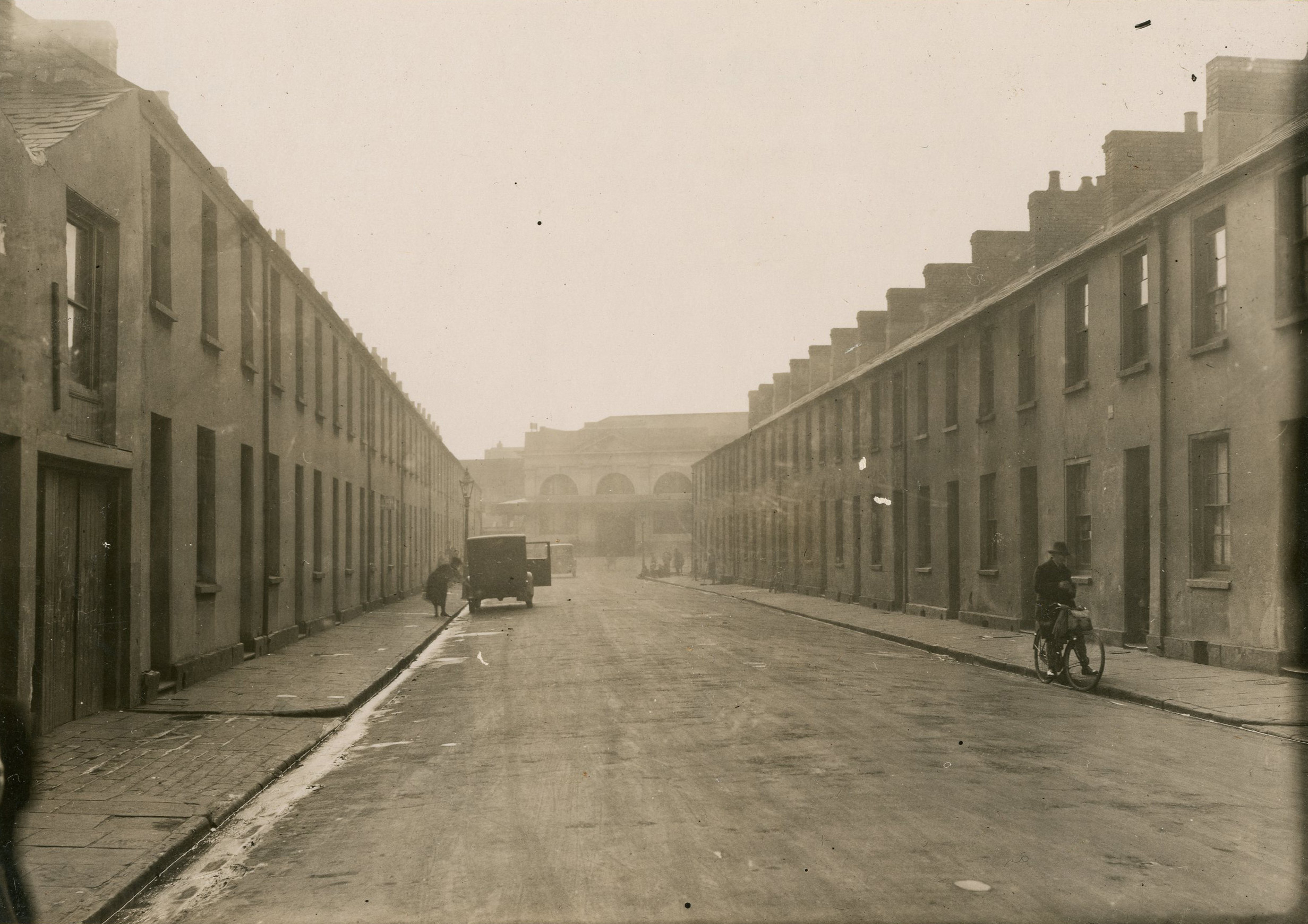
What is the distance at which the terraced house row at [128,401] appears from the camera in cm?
975

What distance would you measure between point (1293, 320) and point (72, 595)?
12839 millimetres

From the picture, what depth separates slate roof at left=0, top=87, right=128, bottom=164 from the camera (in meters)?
10.2

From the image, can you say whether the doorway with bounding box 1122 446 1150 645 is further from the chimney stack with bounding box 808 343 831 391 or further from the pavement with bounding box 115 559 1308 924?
the chimney stack with bounding box 808 343 831 391

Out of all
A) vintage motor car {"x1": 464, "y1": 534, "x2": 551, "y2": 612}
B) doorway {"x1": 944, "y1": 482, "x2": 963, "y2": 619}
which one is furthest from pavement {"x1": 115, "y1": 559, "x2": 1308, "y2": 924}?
vintage motor car {"x1": 464, "y1": 534, "x2": 551, "y2": 612}

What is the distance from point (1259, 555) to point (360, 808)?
36.4 feet

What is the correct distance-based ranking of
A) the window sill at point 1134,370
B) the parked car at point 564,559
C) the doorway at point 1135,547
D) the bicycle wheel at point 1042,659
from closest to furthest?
1. the bicycle wheel at point 1042,659
2. the window sill at point 1134,370
3. the doorway at point 1135,547
4. the parked car at point 564,559

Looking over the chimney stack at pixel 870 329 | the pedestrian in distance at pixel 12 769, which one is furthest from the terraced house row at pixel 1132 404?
the pedestrian in distance at pixel 12 769

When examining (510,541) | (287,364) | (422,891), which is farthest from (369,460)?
A: (422,891)

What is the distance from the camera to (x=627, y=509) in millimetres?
94688

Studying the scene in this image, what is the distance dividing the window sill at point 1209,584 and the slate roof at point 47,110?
43.9 ft

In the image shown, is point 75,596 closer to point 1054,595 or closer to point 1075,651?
point 1054,595

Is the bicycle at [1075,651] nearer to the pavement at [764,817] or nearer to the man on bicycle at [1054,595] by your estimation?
the man on bicycle at [1054,595]

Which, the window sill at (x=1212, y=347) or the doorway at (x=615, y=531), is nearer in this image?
the window sill at (x=1212, y=347)

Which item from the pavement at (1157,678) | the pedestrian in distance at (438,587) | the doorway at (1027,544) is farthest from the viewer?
the pedestrian in distance at (438,587)
